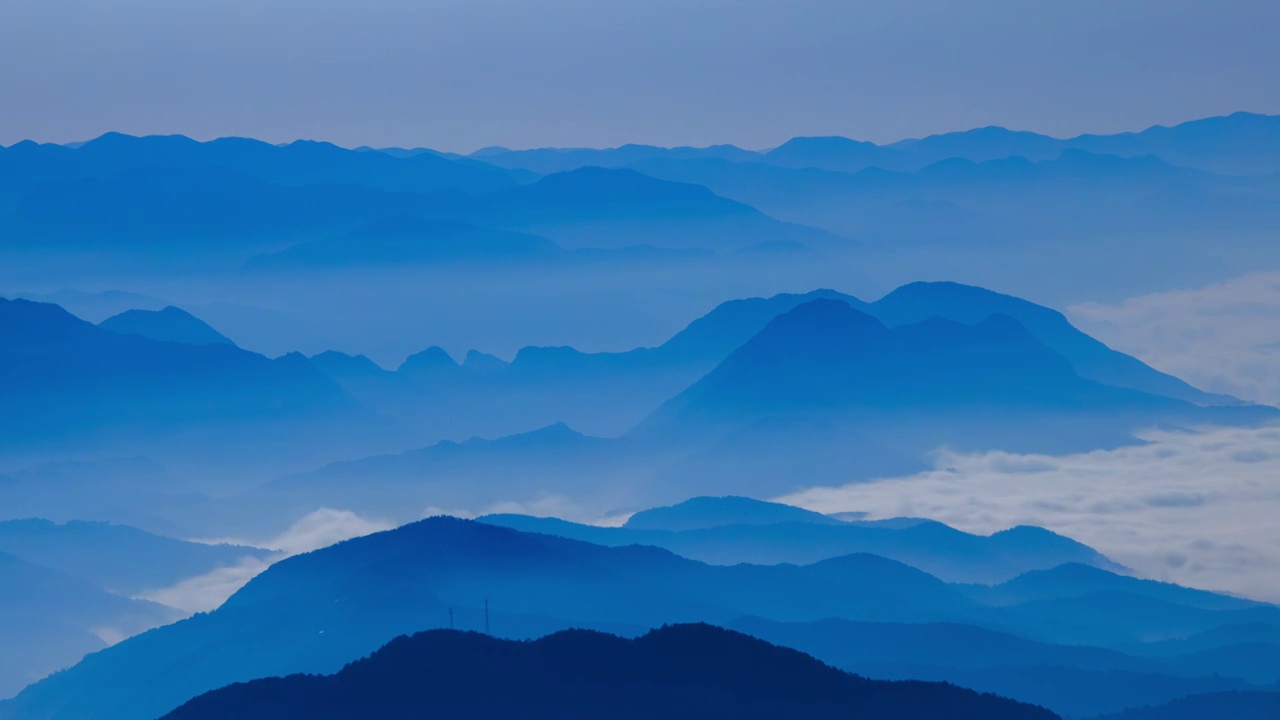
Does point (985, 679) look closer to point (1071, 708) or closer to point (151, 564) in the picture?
point (1071, 708)

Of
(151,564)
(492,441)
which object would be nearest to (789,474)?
(492,441)

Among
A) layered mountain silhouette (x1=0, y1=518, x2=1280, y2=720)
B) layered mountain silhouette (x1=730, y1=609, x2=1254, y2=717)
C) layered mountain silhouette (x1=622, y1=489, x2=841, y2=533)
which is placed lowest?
layered mountain silhouette (x1=730, y1=609, x2=1254, y2=717)

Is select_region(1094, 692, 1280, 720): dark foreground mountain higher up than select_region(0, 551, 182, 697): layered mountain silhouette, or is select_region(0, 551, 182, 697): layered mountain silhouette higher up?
select_region(0, 551, 182, 697): layered mountain silhouette

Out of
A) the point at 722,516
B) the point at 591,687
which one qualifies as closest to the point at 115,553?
the point at 722,516

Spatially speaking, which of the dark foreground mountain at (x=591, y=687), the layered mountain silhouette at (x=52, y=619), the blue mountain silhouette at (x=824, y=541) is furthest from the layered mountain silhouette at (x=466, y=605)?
the dark foreground mountain at (x=591, y=687)

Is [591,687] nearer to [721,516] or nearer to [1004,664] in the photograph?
[1004,664]

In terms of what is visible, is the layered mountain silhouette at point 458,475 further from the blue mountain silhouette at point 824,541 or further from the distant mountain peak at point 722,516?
the blue mountain silhouette at point 824,541

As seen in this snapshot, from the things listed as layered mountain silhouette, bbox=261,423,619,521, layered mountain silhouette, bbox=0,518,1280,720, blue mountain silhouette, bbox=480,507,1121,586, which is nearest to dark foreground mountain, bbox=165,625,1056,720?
layered mountain silhouette, bbox=0,518,1280,720

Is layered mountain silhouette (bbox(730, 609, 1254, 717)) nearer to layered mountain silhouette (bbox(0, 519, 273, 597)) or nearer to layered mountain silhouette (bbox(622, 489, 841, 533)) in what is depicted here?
layered mountain silhouette (bbox(622, 489, 841, 533))
